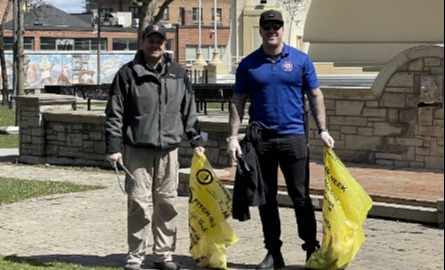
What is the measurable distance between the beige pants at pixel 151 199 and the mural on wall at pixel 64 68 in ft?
158

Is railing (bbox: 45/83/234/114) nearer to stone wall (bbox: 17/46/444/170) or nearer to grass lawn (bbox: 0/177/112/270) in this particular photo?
grass lawn (bbox: 0/177/112/270)

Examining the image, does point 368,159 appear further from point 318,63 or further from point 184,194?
point 318,63

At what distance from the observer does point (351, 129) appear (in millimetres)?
12898

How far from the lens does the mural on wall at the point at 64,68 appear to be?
5600 cm

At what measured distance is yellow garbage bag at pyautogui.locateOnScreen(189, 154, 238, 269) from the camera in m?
7.50

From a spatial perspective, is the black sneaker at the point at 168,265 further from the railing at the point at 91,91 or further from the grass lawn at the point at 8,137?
the railing at the point at 91,91

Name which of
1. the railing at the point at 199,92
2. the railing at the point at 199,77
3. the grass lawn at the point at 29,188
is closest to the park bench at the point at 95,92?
the railing at the point at 199,92

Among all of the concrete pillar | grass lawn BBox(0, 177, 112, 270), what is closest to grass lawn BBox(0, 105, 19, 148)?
the concrete pillar

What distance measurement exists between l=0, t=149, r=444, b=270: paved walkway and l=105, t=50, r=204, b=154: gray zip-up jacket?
1.12m

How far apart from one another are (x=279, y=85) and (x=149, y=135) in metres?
1.08

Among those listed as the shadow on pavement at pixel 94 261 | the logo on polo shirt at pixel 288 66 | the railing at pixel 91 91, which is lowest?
the shadow on pavement at pixel 94 261

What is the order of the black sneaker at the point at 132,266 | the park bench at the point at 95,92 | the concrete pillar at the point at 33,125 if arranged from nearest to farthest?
1. the black sneaker at the point at 132,266
2. the concrete pillar at the point at 33,125
3. the park bench at the point at 95,92

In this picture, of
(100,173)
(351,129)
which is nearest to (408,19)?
(351,129)

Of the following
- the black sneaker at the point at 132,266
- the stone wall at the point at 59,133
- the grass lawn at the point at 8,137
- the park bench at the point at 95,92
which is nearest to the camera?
the black sneaker at the point at 132,266
